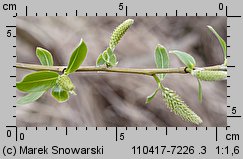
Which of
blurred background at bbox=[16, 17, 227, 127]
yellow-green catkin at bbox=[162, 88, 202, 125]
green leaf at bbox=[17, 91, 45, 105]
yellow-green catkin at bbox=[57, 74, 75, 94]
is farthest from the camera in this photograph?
blurred background at bbox=[16, 17, 227, 127]

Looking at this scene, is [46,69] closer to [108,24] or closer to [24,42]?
[24,42]

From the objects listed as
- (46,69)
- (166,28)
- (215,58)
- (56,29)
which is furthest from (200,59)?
(46,69)

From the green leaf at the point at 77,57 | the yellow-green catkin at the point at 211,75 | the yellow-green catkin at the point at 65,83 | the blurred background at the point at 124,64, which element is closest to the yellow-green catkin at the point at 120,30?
the green leaf at the point at 77,57

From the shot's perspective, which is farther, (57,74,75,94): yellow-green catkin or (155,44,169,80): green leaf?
(155,44,169,80): green leaf

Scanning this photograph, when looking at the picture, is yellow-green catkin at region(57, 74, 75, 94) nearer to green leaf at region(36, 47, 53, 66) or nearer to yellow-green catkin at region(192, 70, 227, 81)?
green leaf at region(36, 47, 53, 66)

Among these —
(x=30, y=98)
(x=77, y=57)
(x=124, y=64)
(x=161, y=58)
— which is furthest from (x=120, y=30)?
(x=124, y=64)

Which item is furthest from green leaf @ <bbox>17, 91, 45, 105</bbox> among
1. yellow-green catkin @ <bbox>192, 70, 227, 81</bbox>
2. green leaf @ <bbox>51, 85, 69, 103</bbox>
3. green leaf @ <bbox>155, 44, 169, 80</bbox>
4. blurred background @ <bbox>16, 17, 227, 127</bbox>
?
blurred background @ <bbox>16, 17, 227, 127</bbox>
